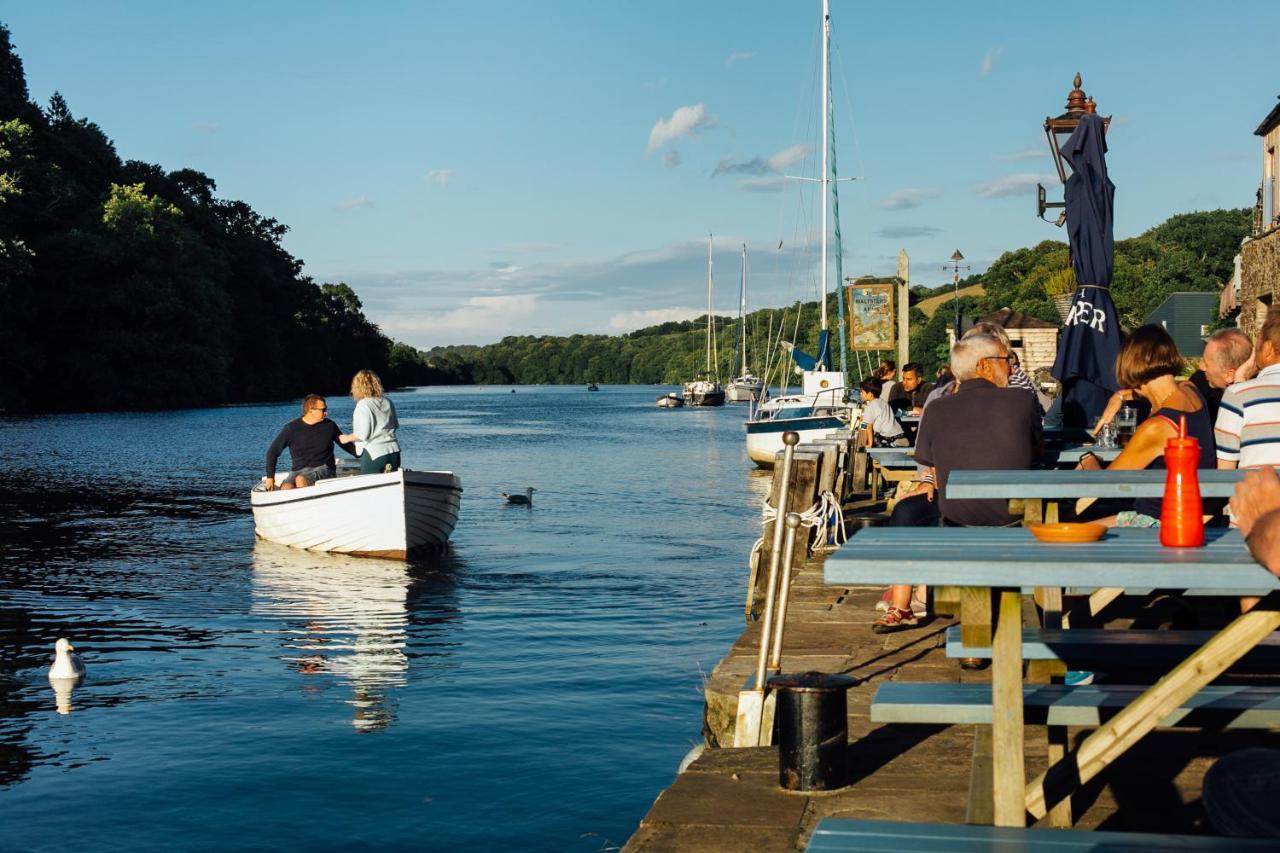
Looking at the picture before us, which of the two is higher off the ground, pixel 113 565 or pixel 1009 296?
pixel 1009 296

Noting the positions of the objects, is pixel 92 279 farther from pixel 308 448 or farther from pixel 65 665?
pixel 65 665

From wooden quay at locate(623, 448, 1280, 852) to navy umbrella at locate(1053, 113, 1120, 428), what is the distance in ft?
16.1

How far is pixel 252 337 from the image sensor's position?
97750mm

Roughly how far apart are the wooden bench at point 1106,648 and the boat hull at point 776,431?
82.1 ft

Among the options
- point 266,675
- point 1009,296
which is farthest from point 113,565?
point 1009,296

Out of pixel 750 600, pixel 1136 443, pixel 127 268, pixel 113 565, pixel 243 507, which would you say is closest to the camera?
pixel 1136 443

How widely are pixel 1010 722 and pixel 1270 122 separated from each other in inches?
1064

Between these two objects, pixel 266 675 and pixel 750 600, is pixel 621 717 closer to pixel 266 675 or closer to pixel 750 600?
pixel 750 600

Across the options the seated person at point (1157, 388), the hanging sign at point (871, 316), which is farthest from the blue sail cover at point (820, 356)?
the seated person at point (1157, 388)

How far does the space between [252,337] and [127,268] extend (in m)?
27.5

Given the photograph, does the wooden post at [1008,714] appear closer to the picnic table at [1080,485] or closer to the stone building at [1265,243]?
the picnic table at [1080,485]

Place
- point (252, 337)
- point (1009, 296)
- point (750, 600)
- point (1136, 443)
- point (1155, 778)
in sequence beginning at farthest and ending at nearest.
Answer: point (1009, 296)
point (252, 337)
point (750, 600)
point (1136, 443)
point (1155, 778)

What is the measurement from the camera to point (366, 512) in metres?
17.4

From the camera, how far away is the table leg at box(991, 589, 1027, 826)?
3525 mm
